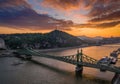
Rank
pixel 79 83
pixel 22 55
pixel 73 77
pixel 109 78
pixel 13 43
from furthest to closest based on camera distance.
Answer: pixel 13 43 → pixel 22 55 → pixel 73 77 → pixel 109 78 → pixel 79 83

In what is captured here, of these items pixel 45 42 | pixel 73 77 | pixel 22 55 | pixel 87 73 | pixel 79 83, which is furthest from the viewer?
pixel 45 42

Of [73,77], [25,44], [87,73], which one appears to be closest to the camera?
[73,77]

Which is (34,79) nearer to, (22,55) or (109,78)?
(109,78)

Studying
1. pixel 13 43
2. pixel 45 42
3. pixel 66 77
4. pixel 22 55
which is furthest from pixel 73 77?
pixel 45 42

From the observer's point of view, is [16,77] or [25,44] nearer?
[16,77]

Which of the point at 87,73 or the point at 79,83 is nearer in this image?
the point at 79,83

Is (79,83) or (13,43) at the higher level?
(13,43)

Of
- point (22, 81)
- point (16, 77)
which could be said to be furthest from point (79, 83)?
point (16, 77)

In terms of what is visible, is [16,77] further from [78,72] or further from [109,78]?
[109,78]

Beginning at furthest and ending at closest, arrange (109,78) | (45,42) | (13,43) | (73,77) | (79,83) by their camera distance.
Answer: (45,42)
(13,43)
(73,77)
(109,78)
(79,83)
